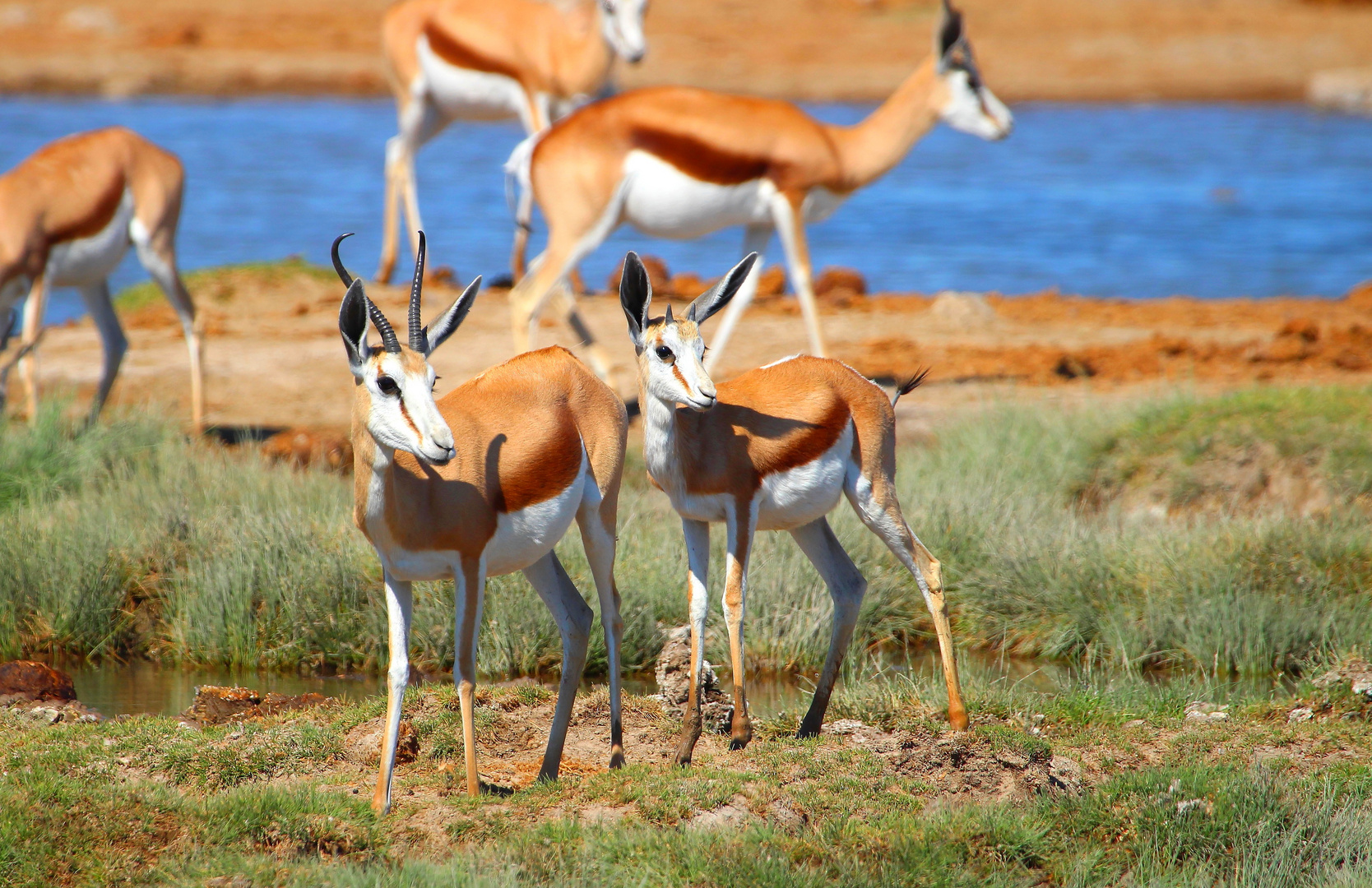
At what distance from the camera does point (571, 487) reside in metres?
4.84

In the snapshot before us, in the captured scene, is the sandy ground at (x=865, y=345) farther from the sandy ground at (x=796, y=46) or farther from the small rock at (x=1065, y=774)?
the sandy ground at (x=796, y=46)

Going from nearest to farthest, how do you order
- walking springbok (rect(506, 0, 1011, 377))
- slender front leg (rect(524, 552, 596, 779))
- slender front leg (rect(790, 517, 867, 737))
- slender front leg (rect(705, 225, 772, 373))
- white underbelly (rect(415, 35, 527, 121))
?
slender front leg (rect(524, 552, 596, 779))
slender front leg (rect(790, 517, 867, 737))
walking springbok (rect(506, 0, 1011, 377))
slender front leg (rect(705, 225, 772, 373))
white underbelly (rect(415, 35, 527, 121))

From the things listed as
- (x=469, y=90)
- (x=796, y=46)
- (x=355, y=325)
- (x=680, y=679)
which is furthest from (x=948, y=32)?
(x=796, y=46)

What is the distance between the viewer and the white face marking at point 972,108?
1070 cm

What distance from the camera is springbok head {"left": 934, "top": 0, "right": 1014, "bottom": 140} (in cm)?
1069

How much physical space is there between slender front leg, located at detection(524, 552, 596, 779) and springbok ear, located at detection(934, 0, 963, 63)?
21.4 feet

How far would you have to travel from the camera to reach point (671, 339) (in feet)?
15.6

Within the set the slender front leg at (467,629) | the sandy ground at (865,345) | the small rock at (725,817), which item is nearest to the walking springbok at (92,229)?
the sandy ground at (865,345)

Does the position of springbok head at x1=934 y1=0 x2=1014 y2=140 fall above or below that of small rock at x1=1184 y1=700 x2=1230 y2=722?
above

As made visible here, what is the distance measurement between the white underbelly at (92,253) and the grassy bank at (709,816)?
4369 mm

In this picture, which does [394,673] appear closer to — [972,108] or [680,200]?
[680,200]

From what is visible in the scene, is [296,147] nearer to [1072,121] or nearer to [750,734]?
[1072,121]

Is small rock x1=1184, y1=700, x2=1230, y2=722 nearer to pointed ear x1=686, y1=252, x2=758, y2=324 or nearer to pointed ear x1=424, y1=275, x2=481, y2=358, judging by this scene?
pointed ear x1=686, y1=252, x2=758, y2=324

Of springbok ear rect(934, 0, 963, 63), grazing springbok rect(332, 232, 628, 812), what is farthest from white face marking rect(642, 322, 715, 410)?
springbok ear rect(934, 0, 963, 63)
